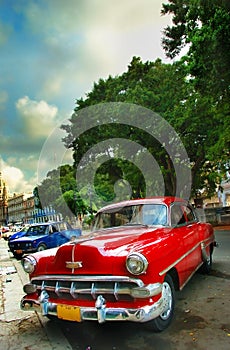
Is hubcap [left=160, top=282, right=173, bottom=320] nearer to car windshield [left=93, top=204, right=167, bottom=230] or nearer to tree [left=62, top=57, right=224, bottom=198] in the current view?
car windshield [left=93, top=204, right=167, bottom=230]

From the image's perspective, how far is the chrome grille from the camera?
3326mm

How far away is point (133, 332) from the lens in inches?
150

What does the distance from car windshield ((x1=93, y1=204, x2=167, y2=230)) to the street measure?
55.1 inches

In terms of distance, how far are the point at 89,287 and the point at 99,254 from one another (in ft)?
1.29

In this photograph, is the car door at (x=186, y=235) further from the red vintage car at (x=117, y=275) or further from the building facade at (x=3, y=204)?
the building facade at (x=3, y=204)

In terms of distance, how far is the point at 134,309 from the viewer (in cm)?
323

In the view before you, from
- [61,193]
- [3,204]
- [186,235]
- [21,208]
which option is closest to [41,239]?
[186,235]

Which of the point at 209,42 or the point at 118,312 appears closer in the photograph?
the point at 118,312

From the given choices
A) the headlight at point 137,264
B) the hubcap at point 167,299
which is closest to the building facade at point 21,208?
the hubcap at point 167,299

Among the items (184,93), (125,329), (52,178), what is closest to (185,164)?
(184,93)

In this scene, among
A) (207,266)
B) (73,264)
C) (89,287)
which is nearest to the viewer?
(89,287)

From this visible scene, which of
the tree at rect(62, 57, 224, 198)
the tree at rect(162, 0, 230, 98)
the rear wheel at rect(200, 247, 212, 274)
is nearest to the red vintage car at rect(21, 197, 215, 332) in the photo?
the rear wheel at rect(200, 247, 212, 274)

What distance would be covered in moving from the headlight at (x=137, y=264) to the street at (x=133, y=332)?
0.83 metres

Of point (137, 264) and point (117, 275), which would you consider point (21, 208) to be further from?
point (137, 264)
